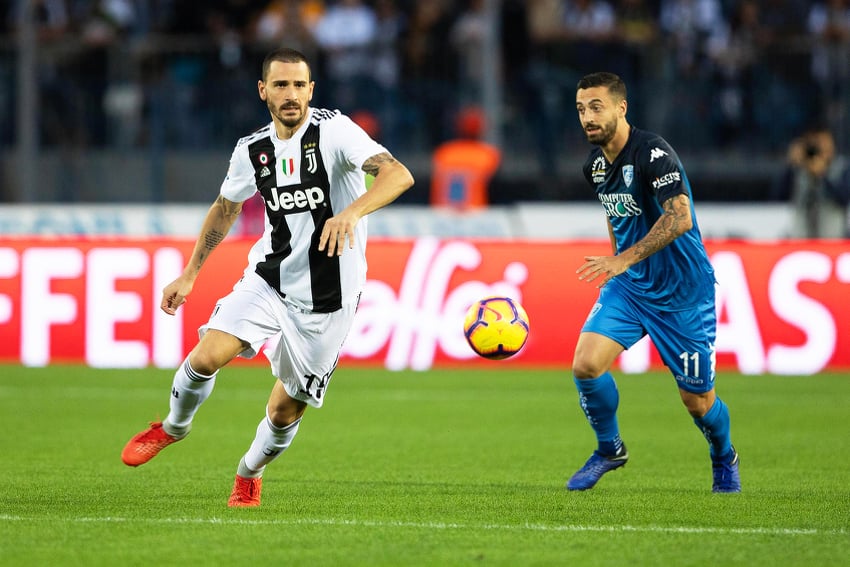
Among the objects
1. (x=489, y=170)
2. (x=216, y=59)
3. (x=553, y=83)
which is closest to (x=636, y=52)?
(x=553, y=83)

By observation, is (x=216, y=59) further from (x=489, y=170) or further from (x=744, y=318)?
(x=744, y=318)

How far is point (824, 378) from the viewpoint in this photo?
1389cm

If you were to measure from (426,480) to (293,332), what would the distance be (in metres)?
1.59

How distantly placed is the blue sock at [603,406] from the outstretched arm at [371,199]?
1.84 m

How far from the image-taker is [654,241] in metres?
7.26

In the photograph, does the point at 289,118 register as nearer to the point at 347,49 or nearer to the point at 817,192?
the point at 817,192

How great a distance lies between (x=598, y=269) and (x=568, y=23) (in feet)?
42.5

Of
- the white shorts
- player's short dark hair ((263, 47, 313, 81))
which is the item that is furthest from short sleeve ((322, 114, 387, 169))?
the white shorts

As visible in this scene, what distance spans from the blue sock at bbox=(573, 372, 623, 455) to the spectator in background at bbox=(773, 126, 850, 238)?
26.9 ft

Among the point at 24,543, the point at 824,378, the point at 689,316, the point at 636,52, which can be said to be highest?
the point at 636,52

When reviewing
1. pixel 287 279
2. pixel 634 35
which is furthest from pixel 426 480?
pixel 634 35

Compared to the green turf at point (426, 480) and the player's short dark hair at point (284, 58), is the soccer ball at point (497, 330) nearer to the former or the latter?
the green turf at point (426, 480)

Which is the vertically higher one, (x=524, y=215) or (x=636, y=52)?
(x=636, y=52)

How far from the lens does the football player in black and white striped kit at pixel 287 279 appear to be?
693 centimetres
